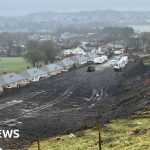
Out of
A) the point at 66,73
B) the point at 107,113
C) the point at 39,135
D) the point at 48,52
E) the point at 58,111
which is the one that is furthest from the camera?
the point at 48,52

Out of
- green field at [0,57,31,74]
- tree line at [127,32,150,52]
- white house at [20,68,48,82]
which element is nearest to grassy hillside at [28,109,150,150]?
white house at [20,68,48,82]

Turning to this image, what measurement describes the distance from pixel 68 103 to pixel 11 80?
1798cm

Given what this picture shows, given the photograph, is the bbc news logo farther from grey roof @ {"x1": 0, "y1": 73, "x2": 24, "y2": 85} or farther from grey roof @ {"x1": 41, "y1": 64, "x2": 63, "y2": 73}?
grey roof @ {"x1": 41, "y1": 64, "x2": 63, "y2": 73}

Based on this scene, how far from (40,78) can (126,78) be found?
13.2 m

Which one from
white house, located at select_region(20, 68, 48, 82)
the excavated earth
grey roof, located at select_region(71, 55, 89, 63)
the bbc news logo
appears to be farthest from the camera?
grey roof, located at select_region(71, 55, 89, 63)

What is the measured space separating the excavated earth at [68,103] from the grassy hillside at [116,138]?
8.71ft

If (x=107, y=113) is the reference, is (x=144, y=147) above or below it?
above

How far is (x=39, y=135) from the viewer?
99.9ft

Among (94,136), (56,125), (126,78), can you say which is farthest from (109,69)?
(94,136)

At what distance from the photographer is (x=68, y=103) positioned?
4403cm

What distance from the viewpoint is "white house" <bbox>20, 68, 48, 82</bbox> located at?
64.2 m

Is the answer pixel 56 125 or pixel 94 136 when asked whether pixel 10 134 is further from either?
pixel 94 136

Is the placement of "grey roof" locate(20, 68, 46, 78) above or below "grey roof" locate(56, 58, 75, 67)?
above

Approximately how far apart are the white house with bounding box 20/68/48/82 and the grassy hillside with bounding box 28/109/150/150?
1342 inches
